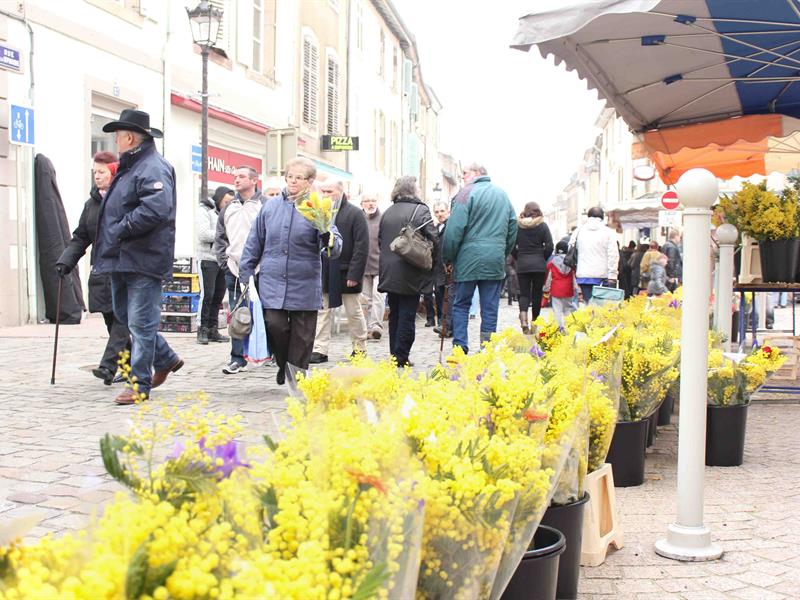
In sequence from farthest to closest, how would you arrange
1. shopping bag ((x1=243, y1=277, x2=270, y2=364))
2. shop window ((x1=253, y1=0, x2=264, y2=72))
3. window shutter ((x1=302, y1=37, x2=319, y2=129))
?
1. window shutter ((x1=302, y1=37, x2=319, y2=129))
2. shop window ((x1=253, y1=0, x2=264, y2=72))
3. shopping bag ((x1=243, y1=277, x2=270, y2=364))

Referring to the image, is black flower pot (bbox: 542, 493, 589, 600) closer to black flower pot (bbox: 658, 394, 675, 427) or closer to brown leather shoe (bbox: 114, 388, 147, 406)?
black flower pot (bbox: 658, 394, 675, 427)

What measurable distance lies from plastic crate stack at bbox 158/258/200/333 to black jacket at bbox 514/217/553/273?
4.42 meters

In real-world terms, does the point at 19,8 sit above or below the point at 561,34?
above

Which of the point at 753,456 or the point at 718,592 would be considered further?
the point at 753,456

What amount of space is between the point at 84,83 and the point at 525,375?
44.8 feet

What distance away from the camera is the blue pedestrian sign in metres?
13.0

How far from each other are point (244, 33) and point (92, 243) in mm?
14181

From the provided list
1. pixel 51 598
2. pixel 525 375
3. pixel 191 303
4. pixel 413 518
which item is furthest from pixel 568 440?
pixel 191 303

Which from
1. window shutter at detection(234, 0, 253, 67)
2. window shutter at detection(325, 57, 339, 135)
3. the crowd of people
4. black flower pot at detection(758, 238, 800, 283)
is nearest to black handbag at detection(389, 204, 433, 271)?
the crowd of people

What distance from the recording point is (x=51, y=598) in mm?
1282

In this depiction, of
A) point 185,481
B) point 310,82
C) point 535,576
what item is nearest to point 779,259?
point 535,576

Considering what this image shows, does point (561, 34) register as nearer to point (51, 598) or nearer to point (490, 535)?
point (490, 535)

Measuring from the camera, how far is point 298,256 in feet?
23.2

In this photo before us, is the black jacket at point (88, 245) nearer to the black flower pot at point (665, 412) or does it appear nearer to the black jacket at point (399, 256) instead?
the black jacket at point (399, 256)
